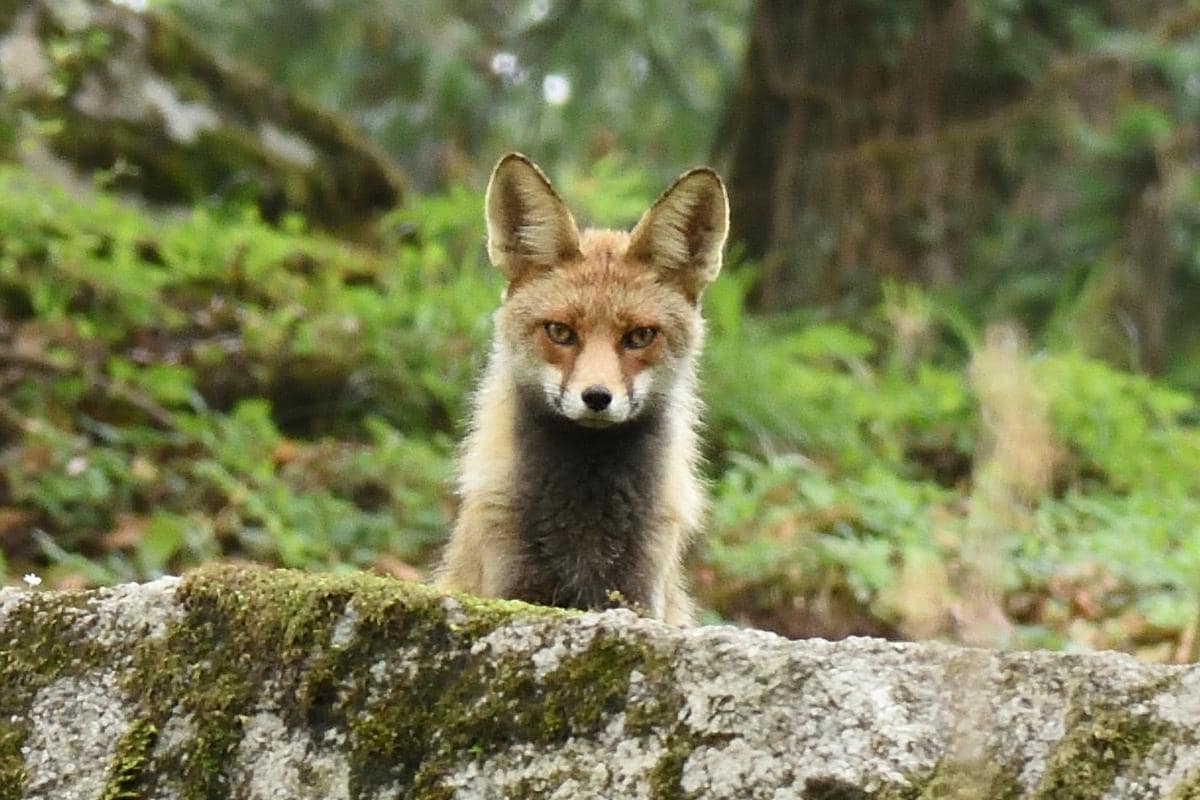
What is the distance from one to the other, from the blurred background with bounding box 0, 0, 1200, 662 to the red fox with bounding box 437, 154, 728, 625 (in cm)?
87

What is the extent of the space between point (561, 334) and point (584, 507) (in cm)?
58

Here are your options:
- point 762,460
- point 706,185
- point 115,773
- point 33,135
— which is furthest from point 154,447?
point 115,773

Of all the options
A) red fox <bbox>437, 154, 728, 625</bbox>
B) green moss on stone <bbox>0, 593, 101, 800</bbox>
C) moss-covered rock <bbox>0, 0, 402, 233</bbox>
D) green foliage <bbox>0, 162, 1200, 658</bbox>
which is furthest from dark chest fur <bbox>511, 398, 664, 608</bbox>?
moss-covered rock <bbox>0, 0, 402, 233</bbox>

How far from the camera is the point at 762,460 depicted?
9.02 metres

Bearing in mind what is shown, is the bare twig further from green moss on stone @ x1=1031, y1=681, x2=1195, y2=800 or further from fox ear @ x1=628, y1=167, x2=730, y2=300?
green moss on stone @ x1=1031, y1=681, x2=1195, y2=800

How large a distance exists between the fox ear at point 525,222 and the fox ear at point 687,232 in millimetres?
236

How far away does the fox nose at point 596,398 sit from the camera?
471 centimetres

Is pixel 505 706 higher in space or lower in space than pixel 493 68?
lower

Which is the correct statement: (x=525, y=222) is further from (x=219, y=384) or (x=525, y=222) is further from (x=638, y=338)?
(x=219, y=384)

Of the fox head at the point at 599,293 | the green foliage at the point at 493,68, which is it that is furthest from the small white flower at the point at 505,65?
the fox head at the point at 599,293

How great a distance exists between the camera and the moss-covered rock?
35.0 ft

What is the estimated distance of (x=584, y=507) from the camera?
15.4 feet

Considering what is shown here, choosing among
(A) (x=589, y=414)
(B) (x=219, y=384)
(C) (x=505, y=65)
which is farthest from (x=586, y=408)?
(C) (x=505, y=65)

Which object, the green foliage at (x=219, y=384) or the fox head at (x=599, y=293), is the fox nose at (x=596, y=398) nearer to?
the fox head at (x=599, y=293)
